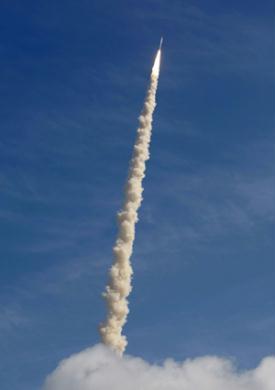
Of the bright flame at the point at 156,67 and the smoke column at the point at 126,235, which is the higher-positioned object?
the bright flame at the point at 156,67

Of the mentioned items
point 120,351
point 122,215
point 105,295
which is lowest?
point 120,351

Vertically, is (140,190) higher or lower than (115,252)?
higher

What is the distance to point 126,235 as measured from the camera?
122 m

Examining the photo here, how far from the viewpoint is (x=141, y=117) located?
123 m

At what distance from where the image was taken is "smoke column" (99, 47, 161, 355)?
119m

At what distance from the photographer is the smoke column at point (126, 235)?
392ft

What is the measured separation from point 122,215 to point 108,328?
66.4 feet

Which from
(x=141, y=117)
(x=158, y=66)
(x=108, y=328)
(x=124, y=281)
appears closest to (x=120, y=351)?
(x=108, y=328)

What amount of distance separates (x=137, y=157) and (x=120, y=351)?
1373 inches

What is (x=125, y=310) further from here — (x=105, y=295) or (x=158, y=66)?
(x=158, y=66)

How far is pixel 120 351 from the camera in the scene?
119 metres

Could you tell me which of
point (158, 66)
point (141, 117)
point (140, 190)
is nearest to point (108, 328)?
point (140, 190)

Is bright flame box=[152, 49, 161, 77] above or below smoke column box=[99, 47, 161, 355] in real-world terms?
above

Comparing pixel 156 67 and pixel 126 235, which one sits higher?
pixel 156 67
